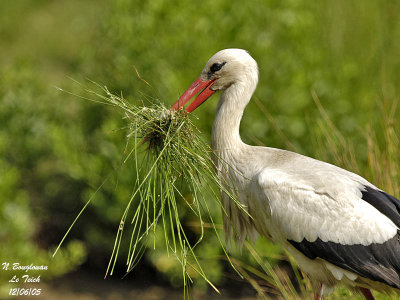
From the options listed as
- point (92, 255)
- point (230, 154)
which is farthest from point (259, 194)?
point (92, 255)

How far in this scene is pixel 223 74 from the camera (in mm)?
3898

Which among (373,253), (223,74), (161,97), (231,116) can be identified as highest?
(223,74)

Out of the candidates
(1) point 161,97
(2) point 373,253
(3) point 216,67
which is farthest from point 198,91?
(2) point 373,253

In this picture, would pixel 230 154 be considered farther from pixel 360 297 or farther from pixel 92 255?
pixel 92 255

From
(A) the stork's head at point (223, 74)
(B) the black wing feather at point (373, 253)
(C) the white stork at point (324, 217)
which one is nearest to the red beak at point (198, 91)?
(A) the stork's head at point (223, 74)

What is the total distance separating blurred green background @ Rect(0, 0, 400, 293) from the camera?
5086mm

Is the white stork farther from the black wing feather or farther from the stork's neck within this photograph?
the stork's neck

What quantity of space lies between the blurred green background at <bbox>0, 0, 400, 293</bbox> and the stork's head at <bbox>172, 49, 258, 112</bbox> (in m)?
1.11

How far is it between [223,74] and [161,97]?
110 cm

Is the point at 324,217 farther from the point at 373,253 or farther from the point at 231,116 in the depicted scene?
the point at 231,116

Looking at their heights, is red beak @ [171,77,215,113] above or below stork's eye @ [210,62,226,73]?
below

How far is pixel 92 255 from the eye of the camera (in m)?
5.64

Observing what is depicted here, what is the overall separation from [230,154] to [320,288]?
957 mm

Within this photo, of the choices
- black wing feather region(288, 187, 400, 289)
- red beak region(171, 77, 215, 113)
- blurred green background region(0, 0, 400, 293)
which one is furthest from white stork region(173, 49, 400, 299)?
blurred green background region(0, 0, 400, 293)
